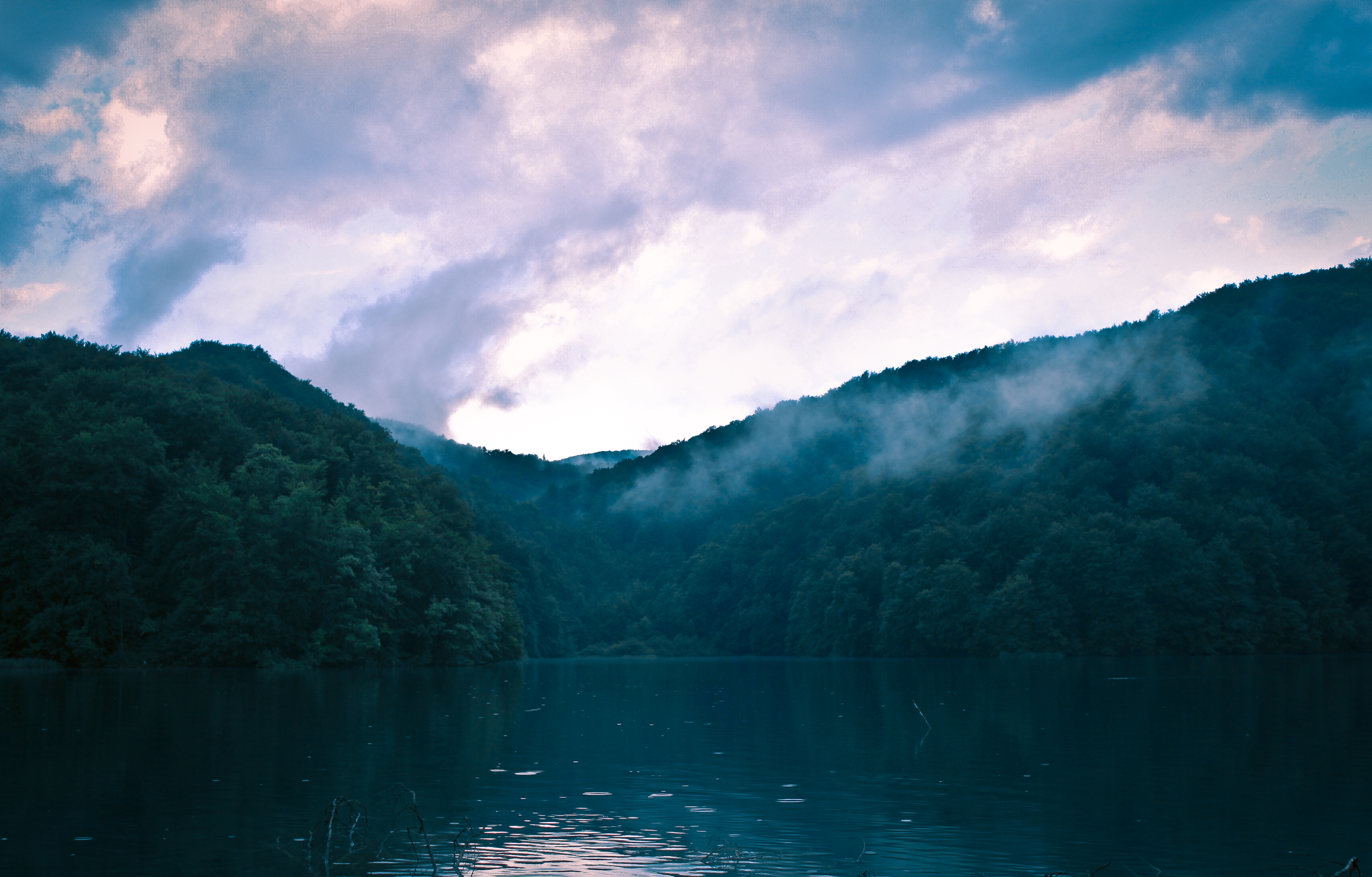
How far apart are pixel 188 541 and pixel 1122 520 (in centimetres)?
10285

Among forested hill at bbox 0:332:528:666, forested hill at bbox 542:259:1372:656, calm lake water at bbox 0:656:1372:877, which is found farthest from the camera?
forested hill at bbox 542:259:1372:656

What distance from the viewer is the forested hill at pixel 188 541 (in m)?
79.6

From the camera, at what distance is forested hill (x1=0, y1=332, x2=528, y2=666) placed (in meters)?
79.6

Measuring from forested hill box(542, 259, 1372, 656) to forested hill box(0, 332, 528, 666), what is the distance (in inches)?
2469

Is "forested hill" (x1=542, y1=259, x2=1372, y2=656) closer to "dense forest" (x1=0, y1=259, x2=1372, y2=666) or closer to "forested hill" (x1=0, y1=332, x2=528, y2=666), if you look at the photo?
"dense forest" (x1=0, y1=259, x2=1372, y2=666)

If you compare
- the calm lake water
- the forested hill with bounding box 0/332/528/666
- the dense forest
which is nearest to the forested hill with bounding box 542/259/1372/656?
the dense forest

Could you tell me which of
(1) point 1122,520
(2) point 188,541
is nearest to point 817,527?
(1) point 1122,520

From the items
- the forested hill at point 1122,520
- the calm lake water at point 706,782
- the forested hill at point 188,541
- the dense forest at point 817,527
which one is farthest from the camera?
the forested hill at point 1122,520

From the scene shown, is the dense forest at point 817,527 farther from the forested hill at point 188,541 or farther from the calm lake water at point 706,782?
the calm lake water at point 706,782

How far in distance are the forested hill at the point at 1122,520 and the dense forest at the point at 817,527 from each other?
0.41m

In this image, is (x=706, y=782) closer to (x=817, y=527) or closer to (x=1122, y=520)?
(x=1122, y=520)

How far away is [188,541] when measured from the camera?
276ft

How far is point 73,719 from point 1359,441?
511ft

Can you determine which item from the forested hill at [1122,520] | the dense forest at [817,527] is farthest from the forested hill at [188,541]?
the forested hill at [1122,520]
